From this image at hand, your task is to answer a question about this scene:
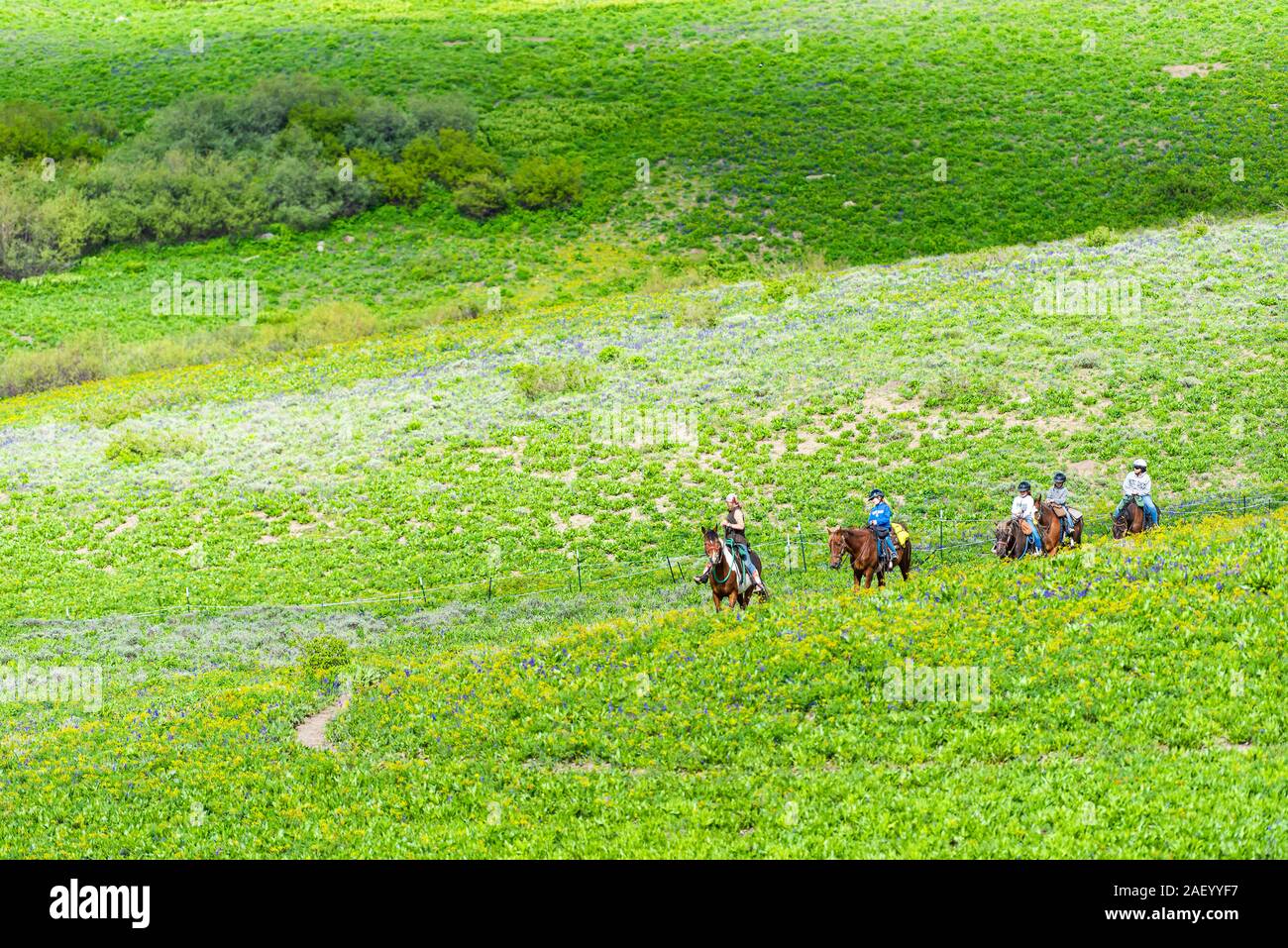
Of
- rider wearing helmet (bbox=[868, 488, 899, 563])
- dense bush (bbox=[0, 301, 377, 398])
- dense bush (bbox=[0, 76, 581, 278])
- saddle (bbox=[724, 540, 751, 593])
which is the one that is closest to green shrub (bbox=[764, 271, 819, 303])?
dense bush (bbox=[0, 301, 377, 398])

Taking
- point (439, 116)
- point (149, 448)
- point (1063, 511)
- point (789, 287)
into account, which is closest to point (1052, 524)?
point (1063, 511)

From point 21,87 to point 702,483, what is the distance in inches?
3025

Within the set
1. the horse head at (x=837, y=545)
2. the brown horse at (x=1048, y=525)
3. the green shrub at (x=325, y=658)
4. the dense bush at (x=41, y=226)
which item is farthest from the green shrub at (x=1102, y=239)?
the dense bush at (x=41, y=226)

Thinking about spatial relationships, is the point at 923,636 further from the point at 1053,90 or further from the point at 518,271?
the point at 1053,90

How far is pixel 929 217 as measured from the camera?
6831cm
